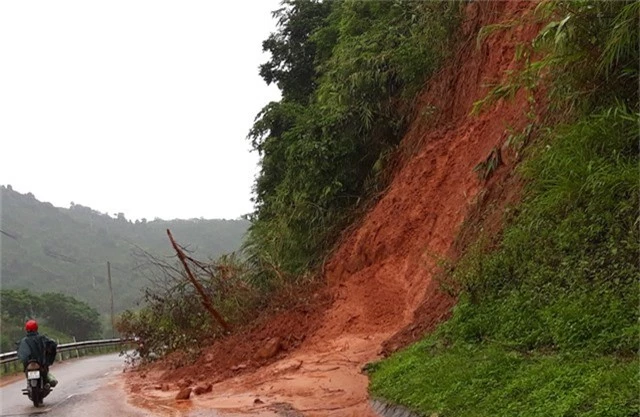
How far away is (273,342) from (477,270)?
7.01 m

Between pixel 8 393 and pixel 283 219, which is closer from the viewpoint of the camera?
A: pixel 8 393

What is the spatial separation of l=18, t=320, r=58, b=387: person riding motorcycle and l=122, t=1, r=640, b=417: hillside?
1.87m

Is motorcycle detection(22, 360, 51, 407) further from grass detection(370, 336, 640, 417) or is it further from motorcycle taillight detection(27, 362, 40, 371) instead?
grass detection(370, 336, 640, 417)

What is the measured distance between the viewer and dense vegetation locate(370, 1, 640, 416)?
516 centimetres

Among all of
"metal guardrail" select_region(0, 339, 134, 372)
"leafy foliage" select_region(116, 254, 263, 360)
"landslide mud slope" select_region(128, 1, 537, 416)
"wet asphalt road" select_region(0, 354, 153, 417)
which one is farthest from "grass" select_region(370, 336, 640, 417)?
"metal guardrail" select_region(0, 339, 134, 372)

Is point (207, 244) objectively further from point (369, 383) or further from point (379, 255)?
point (369, 383)

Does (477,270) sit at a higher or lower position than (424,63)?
lower

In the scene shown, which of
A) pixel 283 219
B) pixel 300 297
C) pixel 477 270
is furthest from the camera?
pixel 283 219

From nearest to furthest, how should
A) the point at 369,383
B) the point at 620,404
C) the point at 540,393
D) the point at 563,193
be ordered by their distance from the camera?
the point at 620,404
the point at 540,393
the point at 563,193
the point at 369,383

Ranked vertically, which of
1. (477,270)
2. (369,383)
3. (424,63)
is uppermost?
(424,63)

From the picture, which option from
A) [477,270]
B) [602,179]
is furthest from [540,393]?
[477,270]

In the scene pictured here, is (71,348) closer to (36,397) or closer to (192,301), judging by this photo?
(192,301)

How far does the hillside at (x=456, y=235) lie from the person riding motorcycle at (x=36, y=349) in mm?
1870

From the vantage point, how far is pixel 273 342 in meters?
13.9
